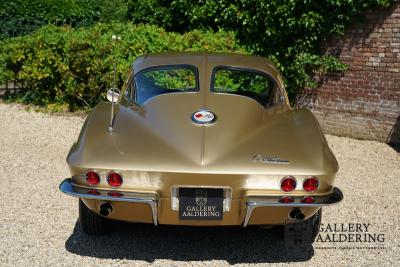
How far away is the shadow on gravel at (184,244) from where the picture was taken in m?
4.70

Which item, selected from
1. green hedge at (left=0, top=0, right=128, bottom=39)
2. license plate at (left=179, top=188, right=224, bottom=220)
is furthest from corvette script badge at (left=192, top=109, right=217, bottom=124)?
green hedge at (left=0, top=0, right=128, bottom=39)

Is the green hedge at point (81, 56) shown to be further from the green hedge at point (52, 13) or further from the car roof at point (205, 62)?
the car roof at point (205, 62)

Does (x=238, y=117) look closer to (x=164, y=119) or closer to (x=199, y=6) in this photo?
(x=164, y=119)

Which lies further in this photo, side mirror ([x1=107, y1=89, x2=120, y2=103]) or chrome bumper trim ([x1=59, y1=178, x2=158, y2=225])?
side mirror ([x1=107, y1=89, x2=120, y2=103])

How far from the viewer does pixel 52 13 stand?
14.0 m

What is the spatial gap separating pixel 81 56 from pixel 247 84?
4608 millimetres

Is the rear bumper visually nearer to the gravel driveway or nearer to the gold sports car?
the gold sports car

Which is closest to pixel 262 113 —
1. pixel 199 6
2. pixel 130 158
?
pixel 130 158

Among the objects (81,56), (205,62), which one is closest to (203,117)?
(205,62)

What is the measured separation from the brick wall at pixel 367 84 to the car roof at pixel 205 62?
12.0 ft

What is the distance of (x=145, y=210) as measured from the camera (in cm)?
424

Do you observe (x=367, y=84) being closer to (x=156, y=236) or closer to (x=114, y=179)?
(x=156, y=236)

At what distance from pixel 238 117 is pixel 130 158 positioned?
993 millimetres

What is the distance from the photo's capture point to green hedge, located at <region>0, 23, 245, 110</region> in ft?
31.6
